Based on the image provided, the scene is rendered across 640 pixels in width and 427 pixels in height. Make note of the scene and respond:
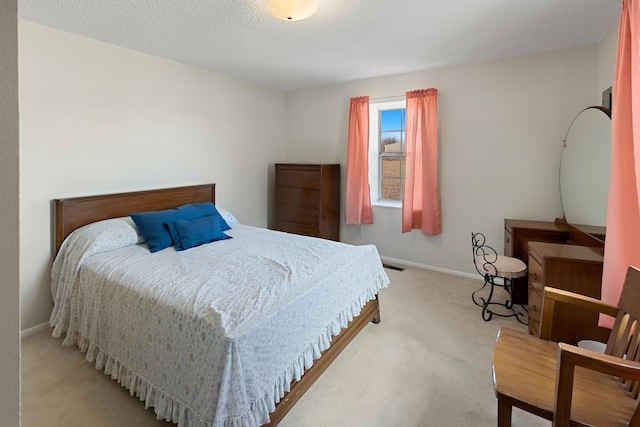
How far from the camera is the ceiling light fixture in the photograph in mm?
2014

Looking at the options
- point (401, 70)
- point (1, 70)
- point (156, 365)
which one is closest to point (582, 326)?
point (156, 365)

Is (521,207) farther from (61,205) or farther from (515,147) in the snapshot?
(61,205)

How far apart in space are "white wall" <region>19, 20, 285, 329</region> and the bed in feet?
0.65

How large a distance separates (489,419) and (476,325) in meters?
1.11

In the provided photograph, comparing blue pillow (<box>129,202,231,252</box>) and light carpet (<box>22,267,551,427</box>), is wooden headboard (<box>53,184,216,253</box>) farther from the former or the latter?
light carpet (<box>22,267,551,427</box>)

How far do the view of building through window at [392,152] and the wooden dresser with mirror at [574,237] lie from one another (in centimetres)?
158

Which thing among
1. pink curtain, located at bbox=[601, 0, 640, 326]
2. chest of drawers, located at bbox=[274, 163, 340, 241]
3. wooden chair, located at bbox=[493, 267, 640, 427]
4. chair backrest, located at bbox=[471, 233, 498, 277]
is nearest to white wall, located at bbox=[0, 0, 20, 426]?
wooden chair, located at bbox=[493, 267, 640, 427]

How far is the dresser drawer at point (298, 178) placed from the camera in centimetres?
439

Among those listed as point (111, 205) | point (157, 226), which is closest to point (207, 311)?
point (157, 226)

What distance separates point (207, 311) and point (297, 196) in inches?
119

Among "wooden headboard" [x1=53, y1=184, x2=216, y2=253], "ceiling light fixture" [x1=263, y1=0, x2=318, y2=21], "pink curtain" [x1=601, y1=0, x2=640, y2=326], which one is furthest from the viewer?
"wooden headboard" [x1=53, y1=184, x2=216, y2=253]

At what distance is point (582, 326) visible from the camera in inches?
82.4

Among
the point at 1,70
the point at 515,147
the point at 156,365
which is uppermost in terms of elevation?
the point at 515,147

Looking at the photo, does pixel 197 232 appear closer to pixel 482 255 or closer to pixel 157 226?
pixel 157 226
